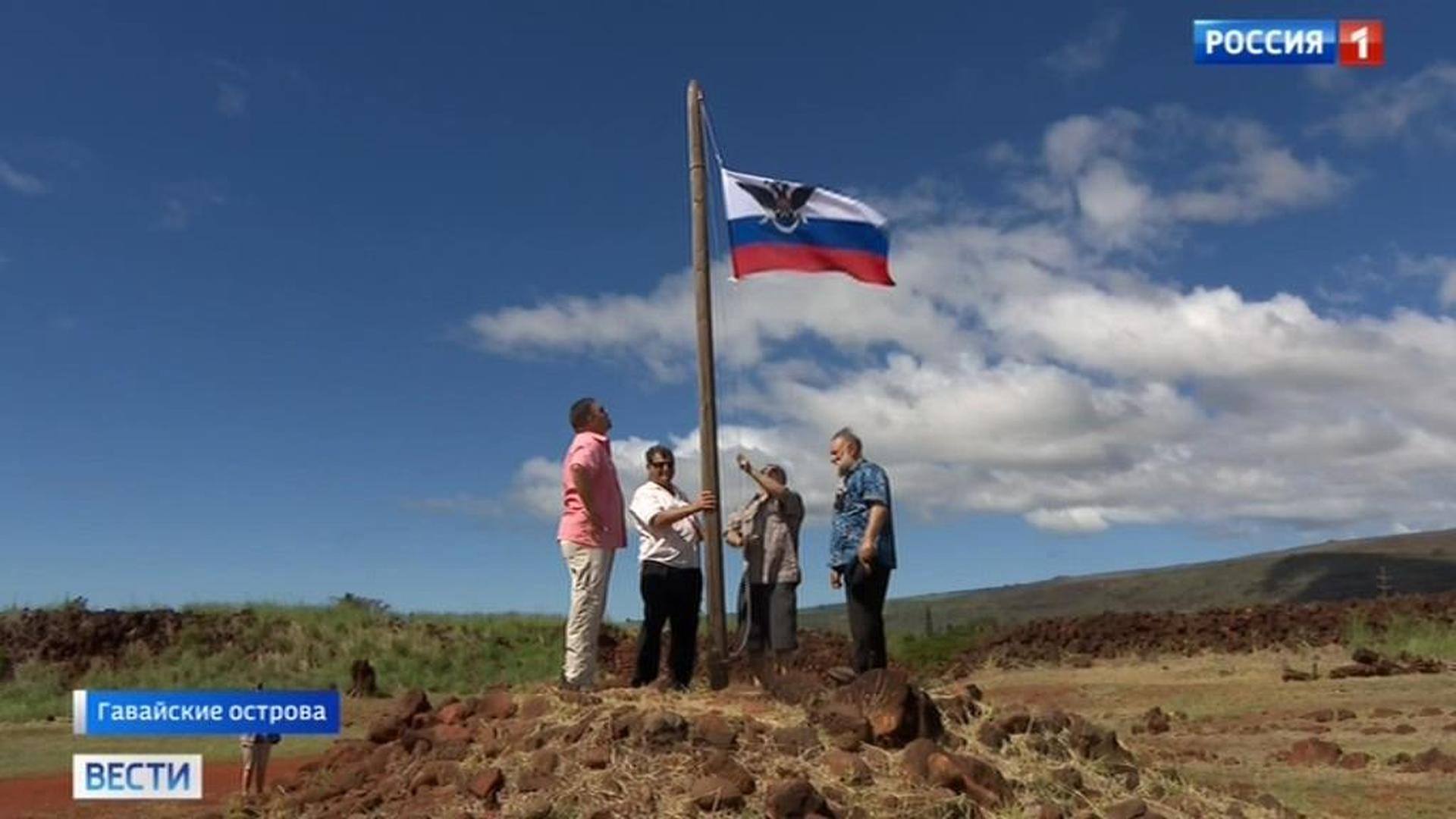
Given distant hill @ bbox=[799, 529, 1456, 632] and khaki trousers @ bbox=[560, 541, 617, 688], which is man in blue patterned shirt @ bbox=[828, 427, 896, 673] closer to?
khaki trousers @ bbox=[560, 541, 617, 688]

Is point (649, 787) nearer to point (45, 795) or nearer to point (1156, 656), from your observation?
point (45, 795)

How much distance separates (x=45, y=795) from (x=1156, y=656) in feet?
48.5

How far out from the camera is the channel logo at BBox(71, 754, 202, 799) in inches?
391

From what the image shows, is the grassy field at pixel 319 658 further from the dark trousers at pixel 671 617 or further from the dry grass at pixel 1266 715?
the dark trousers at pixel 671 617

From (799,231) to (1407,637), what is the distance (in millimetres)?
15005

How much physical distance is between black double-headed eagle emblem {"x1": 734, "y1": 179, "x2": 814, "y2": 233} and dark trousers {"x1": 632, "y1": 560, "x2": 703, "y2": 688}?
218 cm

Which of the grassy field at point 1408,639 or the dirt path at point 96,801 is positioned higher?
the grassy field at point 1408,639

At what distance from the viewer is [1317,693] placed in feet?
45.6

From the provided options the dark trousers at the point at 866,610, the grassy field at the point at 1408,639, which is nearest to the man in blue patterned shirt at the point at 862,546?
the dark trousers at the point at 866,610

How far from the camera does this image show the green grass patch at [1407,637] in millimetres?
17906

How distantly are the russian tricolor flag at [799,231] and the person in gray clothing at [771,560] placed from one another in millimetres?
1355

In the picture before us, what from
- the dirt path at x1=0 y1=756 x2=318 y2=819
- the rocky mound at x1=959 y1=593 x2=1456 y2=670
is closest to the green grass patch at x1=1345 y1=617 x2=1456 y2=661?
the rocky mound at x1=959 y1=593 x2=1456 y2=670

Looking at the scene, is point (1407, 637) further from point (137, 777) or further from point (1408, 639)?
point (137, 777)

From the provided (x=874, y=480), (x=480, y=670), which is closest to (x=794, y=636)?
(x=874, y=480)
